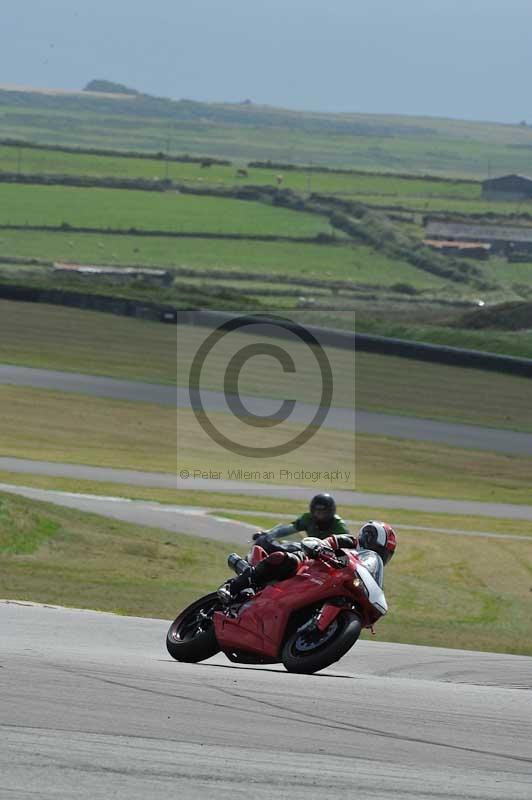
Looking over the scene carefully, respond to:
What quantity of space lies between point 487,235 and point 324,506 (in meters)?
99.2

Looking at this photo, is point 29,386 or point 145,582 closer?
point 145,582

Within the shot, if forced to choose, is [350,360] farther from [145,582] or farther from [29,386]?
[145,582]

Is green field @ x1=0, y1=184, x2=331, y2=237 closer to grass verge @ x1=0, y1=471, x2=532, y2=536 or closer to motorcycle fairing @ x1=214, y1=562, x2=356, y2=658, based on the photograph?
grass verge @ x1=0, y1=471, x2=532, y2=536

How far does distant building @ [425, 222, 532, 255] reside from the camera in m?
105

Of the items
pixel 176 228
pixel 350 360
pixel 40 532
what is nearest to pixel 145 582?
pixel 40 532

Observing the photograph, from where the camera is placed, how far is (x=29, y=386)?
41094 millimetres

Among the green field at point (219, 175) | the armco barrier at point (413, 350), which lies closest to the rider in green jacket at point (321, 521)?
the armco barrier at point (413, 350)

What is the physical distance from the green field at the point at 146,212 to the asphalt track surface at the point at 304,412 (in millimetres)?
60859

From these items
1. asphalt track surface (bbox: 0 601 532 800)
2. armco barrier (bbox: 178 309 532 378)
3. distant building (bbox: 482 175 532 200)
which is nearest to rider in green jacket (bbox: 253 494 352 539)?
asphalt track surface (bbox: 0 601 532 800)

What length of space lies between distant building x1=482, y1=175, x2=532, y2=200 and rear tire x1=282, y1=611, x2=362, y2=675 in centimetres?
13739

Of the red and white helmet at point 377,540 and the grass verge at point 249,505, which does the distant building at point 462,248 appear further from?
the red and white helmet at point 377,540

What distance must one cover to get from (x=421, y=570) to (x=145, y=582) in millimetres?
5166

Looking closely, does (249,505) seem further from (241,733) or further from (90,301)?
(90,301)

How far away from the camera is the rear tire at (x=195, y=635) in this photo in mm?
10578
